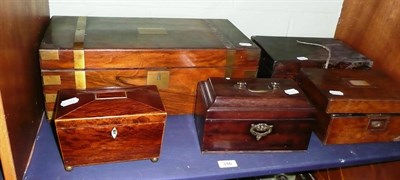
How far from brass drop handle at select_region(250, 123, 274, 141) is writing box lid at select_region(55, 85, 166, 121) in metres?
0.26

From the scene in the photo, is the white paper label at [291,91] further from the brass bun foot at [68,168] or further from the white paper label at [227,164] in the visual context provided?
the brass bun foot at [68,168]

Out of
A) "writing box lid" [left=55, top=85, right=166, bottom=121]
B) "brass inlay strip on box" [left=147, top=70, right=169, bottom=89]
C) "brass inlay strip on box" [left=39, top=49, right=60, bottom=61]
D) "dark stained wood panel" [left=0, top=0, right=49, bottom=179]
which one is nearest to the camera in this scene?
"dark stained wood panel" [left=0, top=0, right=49, bottom=179]

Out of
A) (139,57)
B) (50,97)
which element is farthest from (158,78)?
(50,97)

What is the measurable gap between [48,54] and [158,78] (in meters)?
0.31

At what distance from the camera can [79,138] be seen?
807mm

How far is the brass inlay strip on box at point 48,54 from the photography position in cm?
90

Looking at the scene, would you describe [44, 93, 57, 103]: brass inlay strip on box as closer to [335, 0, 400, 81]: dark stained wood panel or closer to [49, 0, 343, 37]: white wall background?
[49, 0, 343, 37]: white wall background

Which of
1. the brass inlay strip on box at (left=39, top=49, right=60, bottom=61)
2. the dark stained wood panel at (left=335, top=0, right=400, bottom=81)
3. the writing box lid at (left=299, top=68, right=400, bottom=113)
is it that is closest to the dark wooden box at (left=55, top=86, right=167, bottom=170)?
the brass inlay strip on box at (left=39, top=49, right=60, bottom=61)

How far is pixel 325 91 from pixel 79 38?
2.43 ft

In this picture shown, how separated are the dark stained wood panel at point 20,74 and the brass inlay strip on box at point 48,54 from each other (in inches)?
1.2

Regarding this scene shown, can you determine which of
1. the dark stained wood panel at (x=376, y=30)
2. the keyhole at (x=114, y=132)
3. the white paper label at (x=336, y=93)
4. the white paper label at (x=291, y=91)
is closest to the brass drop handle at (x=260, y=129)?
the white paper label at (x=291, y=91)

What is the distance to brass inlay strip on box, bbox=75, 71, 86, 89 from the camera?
96 cm

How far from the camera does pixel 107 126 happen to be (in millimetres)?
810

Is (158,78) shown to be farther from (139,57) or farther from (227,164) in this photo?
(227,164)
